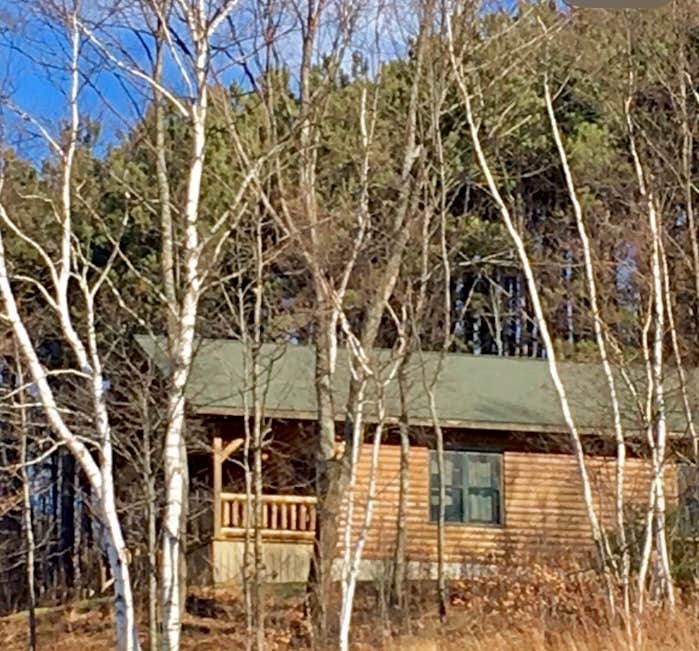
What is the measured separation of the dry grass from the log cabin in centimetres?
128

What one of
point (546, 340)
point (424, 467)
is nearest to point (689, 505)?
point (546, 340)

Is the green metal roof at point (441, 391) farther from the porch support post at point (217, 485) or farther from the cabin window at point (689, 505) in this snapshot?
the cabin window at point (689, 505)

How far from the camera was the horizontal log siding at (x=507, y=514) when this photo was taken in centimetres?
2184

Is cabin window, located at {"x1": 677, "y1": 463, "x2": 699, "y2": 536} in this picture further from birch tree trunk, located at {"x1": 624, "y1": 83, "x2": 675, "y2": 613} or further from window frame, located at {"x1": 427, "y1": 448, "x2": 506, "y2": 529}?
window frame, located at {"x1": 427, "y1": 448, "x2": 506, "y2": 529}

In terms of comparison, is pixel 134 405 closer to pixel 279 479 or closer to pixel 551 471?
pixel 279 479

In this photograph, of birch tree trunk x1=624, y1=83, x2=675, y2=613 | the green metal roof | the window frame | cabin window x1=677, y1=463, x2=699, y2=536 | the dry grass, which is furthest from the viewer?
the window frame

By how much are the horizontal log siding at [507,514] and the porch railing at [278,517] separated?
857 millimetres

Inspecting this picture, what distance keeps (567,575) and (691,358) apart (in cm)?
595

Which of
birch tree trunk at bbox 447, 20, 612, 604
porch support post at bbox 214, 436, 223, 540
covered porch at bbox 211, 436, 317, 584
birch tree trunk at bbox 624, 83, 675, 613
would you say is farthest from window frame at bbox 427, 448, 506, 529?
birch tree trunk at bbox 447, 20, 612, 604

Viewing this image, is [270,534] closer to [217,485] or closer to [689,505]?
[217,485]

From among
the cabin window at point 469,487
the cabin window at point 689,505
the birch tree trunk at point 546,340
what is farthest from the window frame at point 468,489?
the birch tree trunk at point 546,340

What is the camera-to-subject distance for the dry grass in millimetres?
10188

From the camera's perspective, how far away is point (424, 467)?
2275 centimetres

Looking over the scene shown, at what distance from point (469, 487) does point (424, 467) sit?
→ 2.87 feet
